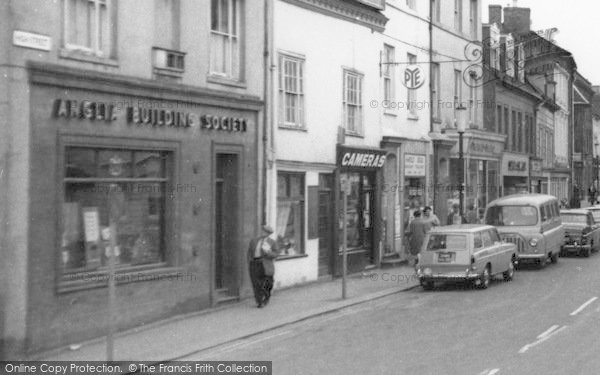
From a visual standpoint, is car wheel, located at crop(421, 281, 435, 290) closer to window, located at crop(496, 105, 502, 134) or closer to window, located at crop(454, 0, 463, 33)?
window, located at crop(454, 0, 463, 33)

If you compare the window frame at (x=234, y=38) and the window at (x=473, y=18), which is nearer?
the window frame at (x=234, y=38)

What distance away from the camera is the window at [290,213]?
2058cm

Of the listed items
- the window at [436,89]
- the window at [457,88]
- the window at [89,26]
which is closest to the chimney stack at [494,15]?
the window at [457,88]

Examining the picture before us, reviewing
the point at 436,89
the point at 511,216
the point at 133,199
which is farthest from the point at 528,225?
the point at 133,199

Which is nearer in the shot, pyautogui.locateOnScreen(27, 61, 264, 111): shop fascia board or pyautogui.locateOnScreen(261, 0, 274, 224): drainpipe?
pyautogui.locateOnScreen(27, 61, 264, 111): shop fascia board

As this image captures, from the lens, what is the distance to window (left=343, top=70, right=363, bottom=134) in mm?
23641

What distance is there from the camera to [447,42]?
32.3 m

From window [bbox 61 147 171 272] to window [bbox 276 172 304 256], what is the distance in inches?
195

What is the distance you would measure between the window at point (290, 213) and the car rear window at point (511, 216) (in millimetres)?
7721

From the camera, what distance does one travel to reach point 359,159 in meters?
24.0

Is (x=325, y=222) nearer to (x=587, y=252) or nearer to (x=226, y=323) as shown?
(x=226, y=323)

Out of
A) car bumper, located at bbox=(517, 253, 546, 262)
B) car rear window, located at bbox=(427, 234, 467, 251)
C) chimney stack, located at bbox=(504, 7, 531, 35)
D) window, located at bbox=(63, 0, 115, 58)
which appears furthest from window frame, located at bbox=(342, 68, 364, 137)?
chimney stack, located at bbox=(504, 7, 531, 35)

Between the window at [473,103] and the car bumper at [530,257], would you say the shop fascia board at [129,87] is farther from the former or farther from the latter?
the window at [473,103]

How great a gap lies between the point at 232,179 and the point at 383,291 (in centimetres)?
481
